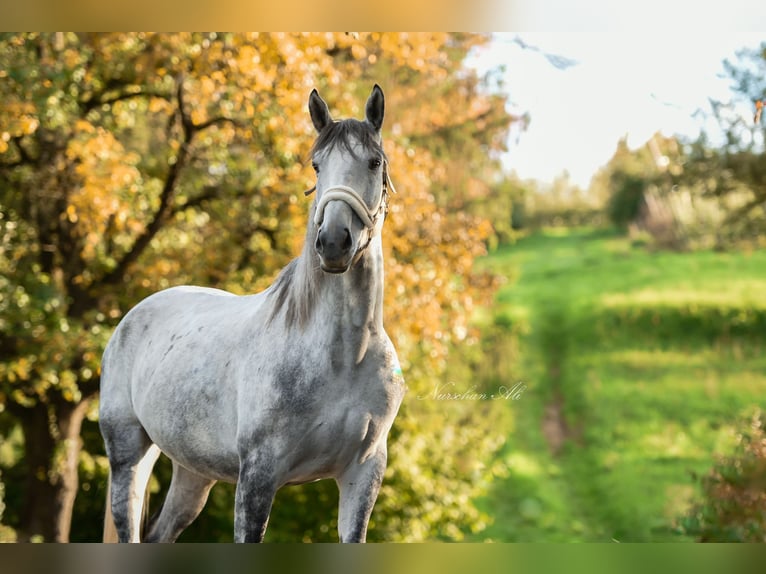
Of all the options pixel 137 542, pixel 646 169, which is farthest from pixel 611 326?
pixel 137 542

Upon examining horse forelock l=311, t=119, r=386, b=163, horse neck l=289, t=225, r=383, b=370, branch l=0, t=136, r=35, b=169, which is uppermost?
branch l=0, t=136, r=35, b=169

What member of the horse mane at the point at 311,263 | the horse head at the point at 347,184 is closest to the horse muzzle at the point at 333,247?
the horse head at the point at 347,184

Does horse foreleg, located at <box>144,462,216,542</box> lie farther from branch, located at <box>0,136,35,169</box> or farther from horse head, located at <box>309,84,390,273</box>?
branch, located at <box>0,136,35,169</box>

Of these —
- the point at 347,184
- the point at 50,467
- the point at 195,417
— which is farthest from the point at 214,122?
the point at 347,184

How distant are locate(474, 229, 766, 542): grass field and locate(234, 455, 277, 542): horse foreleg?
633 cm

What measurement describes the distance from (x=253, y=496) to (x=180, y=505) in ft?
2.40

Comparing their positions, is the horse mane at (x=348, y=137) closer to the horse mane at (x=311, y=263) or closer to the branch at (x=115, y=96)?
the horse mane at (x=311, y=263)

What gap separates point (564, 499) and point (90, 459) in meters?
4.62

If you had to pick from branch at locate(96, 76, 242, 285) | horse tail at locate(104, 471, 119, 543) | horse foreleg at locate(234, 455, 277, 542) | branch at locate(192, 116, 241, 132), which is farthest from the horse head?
branch at locate(96, 76, 242, 285)

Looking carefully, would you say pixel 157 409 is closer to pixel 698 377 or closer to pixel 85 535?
pixel 85 535

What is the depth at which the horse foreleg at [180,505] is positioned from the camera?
2.56 meters

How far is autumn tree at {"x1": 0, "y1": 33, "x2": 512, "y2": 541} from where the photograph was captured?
17.5ft

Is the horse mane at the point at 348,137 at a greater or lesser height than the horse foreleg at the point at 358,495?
greater

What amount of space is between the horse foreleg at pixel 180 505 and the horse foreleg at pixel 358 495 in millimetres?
695
